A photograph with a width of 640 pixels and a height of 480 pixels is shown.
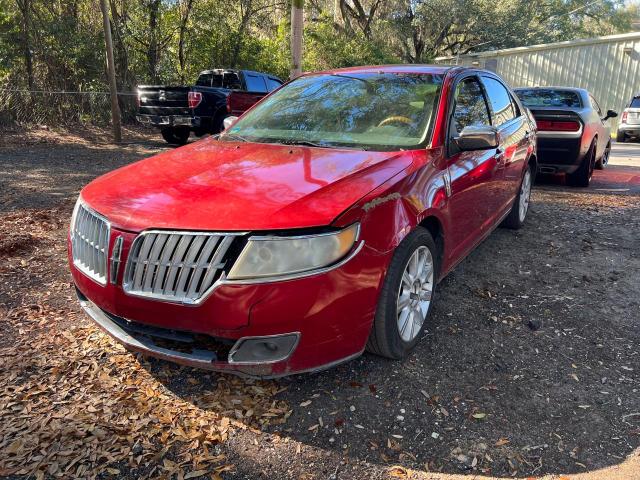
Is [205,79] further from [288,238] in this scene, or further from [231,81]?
[288,238]

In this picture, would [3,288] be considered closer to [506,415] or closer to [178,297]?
[178,297]

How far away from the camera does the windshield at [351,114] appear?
3.35m

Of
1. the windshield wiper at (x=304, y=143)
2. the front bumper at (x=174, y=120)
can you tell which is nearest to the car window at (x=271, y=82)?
the front bumper at (x=174, y=120)

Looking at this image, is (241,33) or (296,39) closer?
(296,39)

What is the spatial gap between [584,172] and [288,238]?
7219 mm

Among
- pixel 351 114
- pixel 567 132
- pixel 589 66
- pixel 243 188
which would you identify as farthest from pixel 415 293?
pixel 589 66

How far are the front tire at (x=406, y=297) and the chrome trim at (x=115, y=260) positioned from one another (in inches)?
50.5

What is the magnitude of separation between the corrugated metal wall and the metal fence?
16521 mm

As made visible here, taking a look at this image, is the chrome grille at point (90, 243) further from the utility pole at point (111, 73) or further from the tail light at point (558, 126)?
the utility pole at point (111, 73)

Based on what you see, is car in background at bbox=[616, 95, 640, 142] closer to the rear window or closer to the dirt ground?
the rear window

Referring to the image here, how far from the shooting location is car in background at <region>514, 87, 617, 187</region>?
24.4 feet

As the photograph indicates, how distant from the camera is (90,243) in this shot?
103 inches

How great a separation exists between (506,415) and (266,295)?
1368 millimetres

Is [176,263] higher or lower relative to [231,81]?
lower
